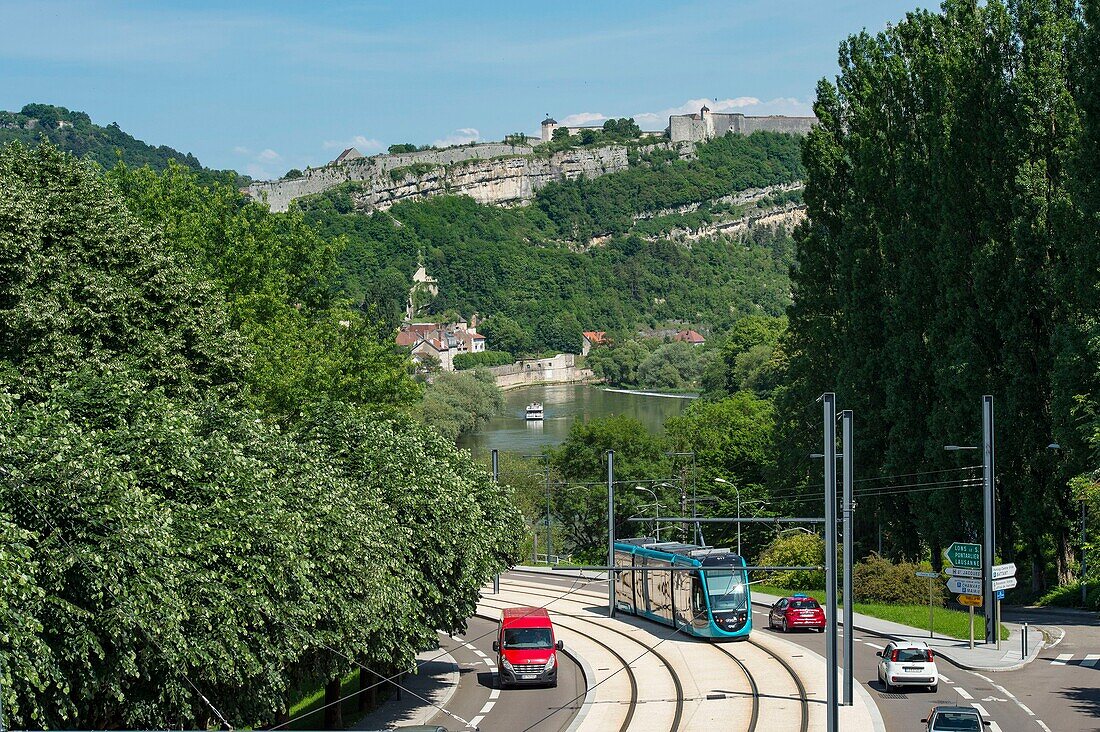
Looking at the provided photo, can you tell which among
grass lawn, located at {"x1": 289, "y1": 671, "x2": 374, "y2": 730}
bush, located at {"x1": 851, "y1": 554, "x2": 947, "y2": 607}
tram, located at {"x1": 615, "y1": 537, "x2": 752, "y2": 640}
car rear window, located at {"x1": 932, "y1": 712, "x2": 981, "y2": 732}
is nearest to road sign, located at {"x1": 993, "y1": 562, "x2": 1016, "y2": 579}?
tram, located at {"x1": 615, "y1": 537, "x2": 752, "y2": 640}

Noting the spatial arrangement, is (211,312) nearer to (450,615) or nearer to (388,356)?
(450,615)

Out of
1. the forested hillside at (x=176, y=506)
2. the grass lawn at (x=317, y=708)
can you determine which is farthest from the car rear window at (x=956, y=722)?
the grass lawn at (x=317, y=708)

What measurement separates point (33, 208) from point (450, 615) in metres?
13.0

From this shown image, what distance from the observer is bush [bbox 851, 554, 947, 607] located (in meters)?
45.8

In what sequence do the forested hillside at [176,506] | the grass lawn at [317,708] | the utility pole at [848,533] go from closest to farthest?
the forested hillside at [176,506], the utility pole at [848,533], the grass lawn at [317,708]

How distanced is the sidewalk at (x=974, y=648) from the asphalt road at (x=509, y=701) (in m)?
10.1

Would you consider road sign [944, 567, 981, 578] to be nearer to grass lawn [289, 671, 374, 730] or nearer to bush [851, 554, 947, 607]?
bush [851, 554, 947, 607]

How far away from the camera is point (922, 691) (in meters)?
30.0

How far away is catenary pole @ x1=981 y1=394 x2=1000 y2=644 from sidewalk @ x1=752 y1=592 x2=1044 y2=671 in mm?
662

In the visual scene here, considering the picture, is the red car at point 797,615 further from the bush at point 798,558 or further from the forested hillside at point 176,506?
the bush at point 798,558

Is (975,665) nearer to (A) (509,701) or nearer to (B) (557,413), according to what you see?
(A) (509,701)

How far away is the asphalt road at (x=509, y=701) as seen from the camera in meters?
27.5

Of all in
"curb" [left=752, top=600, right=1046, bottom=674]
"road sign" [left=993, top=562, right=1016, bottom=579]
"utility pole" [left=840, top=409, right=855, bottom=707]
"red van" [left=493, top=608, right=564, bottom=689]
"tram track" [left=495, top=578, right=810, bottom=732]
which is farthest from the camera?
"road sign" [left=993, top=562, right=1016, bottom=579]

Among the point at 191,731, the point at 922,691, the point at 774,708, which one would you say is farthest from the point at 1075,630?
the point at 191,731
